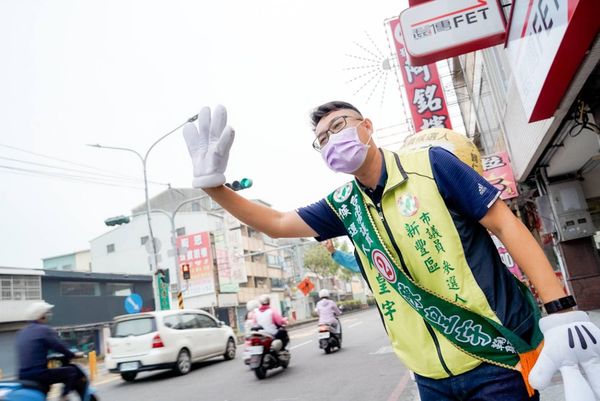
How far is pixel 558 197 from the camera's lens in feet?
31.4

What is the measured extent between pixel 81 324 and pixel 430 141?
2627 cm

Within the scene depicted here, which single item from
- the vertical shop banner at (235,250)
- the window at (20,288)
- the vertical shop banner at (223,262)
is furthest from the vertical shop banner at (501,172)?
the vertical shop banner at (223,262)

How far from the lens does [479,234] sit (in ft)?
5.22

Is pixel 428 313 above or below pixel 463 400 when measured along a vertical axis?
above

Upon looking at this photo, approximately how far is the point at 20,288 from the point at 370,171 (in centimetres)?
2509

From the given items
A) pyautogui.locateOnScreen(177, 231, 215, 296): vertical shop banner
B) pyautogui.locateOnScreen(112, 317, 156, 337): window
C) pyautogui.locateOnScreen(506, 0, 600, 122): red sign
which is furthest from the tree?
pyautogui.locateOnScreen(506, 0, 600, 122): red sign

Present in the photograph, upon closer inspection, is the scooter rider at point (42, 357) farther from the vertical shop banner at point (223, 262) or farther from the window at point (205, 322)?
the vertical shop banner at point (223, 262)

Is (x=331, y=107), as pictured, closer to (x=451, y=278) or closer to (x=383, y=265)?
(x=383, y=265)

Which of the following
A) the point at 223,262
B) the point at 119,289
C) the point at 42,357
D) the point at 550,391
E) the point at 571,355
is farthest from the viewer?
the point at 223,262

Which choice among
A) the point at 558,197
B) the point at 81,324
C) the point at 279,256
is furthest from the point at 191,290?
the point at 558,197

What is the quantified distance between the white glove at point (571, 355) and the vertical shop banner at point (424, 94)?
9.87 meters

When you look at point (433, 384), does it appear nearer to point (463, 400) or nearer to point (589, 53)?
point (463, 400)

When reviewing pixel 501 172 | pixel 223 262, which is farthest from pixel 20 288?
pixel 501 172

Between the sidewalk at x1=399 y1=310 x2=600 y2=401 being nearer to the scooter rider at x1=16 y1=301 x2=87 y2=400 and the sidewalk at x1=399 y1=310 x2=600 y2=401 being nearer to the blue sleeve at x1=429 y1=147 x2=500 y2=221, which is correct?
the blue sleeve at x1=429 y1=147 x2=500 y2=221
